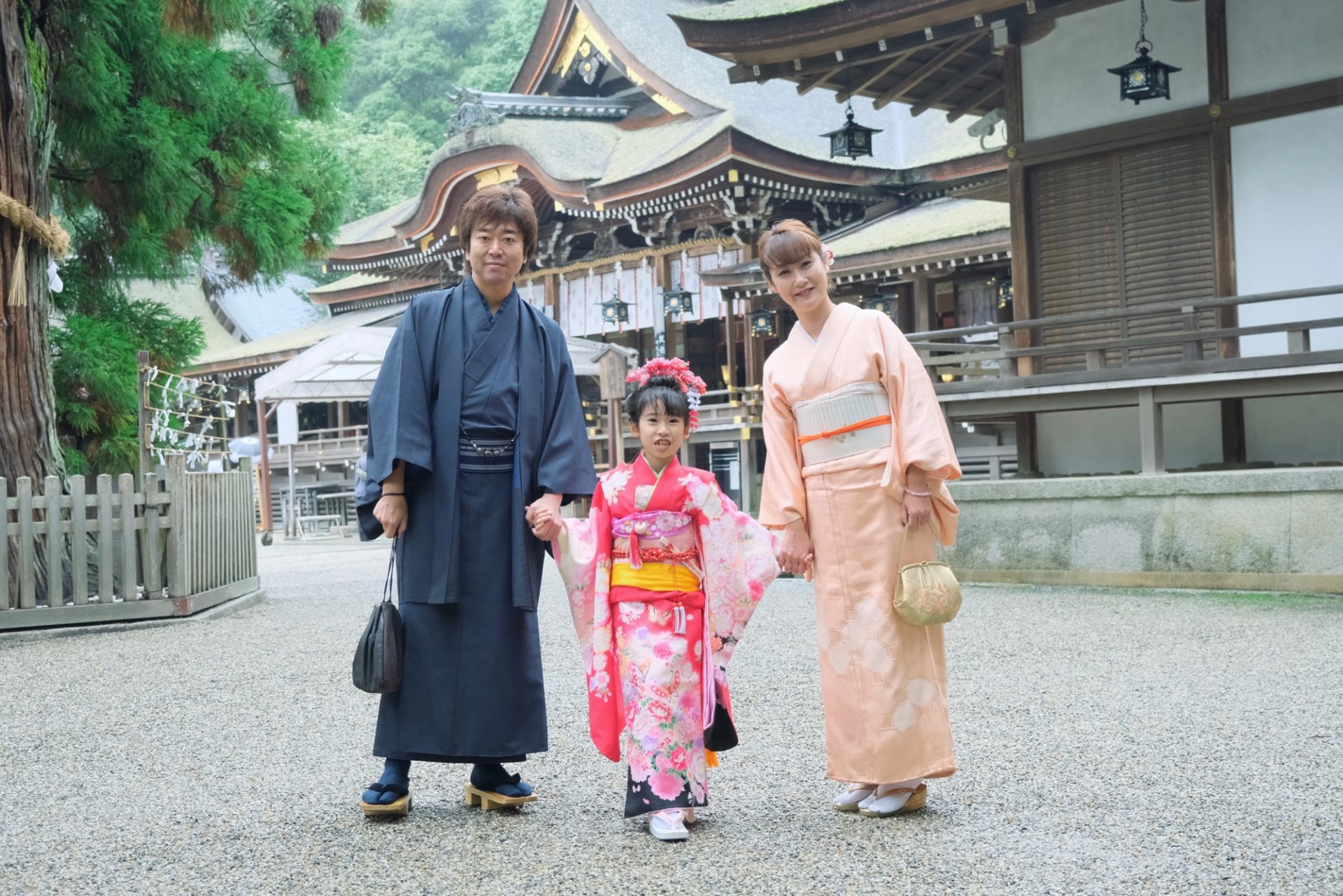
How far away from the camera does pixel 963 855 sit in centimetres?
277

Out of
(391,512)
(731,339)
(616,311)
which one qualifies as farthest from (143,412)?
(616,311)

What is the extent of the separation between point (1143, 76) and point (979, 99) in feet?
8.70

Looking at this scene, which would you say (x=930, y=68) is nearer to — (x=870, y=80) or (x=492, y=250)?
(x=870, y=80)

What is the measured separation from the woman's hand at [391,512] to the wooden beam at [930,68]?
7.32 meters

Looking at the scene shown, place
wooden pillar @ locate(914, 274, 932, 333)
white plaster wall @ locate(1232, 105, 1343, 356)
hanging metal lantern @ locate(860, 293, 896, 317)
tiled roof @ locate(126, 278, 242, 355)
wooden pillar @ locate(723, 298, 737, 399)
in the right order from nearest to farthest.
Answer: white plaster wall @ locate(1232, 105, 1343, 356), wooden pillar @ locate(914, 274, 932, 333), hanging metal lantern @ locate(860, 293, 896, 317), wooden pillar @ locate(723, 298, 737, 399), tiled roof @ locate(126, 278, 242, 355)

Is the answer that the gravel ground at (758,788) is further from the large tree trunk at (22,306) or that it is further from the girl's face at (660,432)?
the large tree trunk at (22,306)

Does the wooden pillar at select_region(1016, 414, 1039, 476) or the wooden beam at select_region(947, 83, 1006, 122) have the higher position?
the wooden beam at select_region(947, 83, 1006, 122)

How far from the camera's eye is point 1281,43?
27.7 feet

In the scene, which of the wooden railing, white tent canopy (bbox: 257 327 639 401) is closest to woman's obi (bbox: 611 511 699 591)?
the wooden railing

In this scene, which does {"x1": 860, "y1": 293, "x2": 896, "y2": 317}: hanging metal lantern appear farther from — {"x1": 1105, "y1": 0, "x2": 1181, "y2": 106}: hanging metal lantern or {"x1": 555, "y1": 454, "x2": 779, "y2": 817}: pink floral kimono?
{"x1": 555, "y1": 454, "x2": 779, "y2": 817}: pink floral kimono

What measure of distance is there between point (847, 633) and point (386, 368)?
1360 mm

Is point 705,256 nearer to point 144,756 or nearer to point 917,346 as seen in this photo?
point 917,346

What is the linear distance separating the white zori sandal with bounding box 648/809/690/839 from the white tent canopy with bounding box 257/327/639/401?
43.8 feet

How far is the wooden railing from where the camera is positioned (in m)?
7.80
